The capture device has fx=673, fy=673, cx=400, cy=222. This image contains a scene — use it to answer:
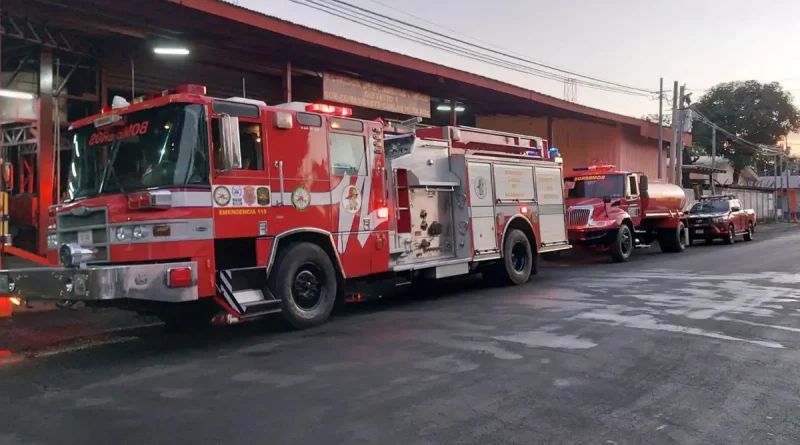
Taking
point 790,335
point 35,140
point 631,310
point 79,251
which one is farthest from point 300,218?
point 35,140

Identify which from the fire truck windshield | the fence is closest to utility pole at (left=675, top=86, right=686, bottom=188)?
the fence

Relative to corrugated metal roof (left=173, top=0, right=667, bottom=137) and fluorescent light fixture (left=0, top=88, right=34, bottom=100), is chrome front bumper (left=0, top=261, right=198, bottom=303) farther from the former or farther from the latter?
fluorescent light fixture (left=0, top=88, right=34, bottom=100)

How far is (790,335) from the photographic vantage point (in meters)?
7.89

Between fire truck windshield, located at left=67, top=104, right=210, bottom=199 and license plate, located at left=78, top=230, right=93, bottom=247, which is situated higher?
fire truck windshield, located at left=67, top=104, right=210, bottom=199

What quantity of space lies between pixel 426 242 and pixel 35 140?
8773mm

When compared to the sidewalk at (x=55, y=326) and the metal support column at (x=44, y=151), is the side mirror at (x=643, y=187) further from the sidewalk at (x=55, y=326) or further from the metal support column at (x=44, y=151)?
the metal support column at (x=44, y=151)

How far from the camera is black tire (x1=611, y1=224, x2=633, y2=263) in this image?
17.9m

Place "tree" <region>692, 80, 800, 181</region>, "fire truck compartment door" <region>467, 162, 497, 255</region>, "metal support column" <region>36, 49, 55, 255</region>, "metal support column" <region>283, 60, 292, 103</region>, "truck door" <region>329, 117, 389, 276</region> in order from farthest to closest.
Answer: "tree" <region>692, 80, 800, 181</region> < "metal support column" <region>283, 60, 292, 103</region> < "metal support column" <region>36, 49, 55, 255</region> < "fire truck compartment door" <region>467, 162, 497, 255</region> < "truck door" <region>329, 117, 389, 276</region>

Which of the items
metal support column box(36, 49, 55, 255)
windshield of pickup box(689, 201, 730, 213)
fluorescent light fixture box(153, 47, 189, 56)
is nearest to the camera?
metal support column box(36, 49, 55, 255)

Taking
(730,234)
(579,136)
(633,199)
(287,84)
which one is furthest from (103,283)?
(579,136)

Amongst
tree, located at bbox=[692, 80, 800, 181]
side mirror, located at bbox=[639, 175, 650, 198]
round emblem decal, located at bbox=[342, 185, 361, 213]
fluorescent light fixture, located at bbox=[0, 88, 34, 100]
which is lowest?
round emblem decal, located at bbox=[342, 185, 361, 213]

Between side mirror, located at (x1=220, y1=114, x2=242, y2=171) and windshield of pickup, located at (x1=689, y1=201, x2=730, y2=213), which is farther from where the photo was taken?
windshield of pickup, located at (x1=689, y1=201, x2=730, y2=213)

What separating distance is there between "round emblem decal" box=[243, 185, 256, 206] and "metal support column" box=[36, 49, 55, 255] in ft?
25.6

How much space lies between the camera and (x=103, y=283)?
6.70 metres
